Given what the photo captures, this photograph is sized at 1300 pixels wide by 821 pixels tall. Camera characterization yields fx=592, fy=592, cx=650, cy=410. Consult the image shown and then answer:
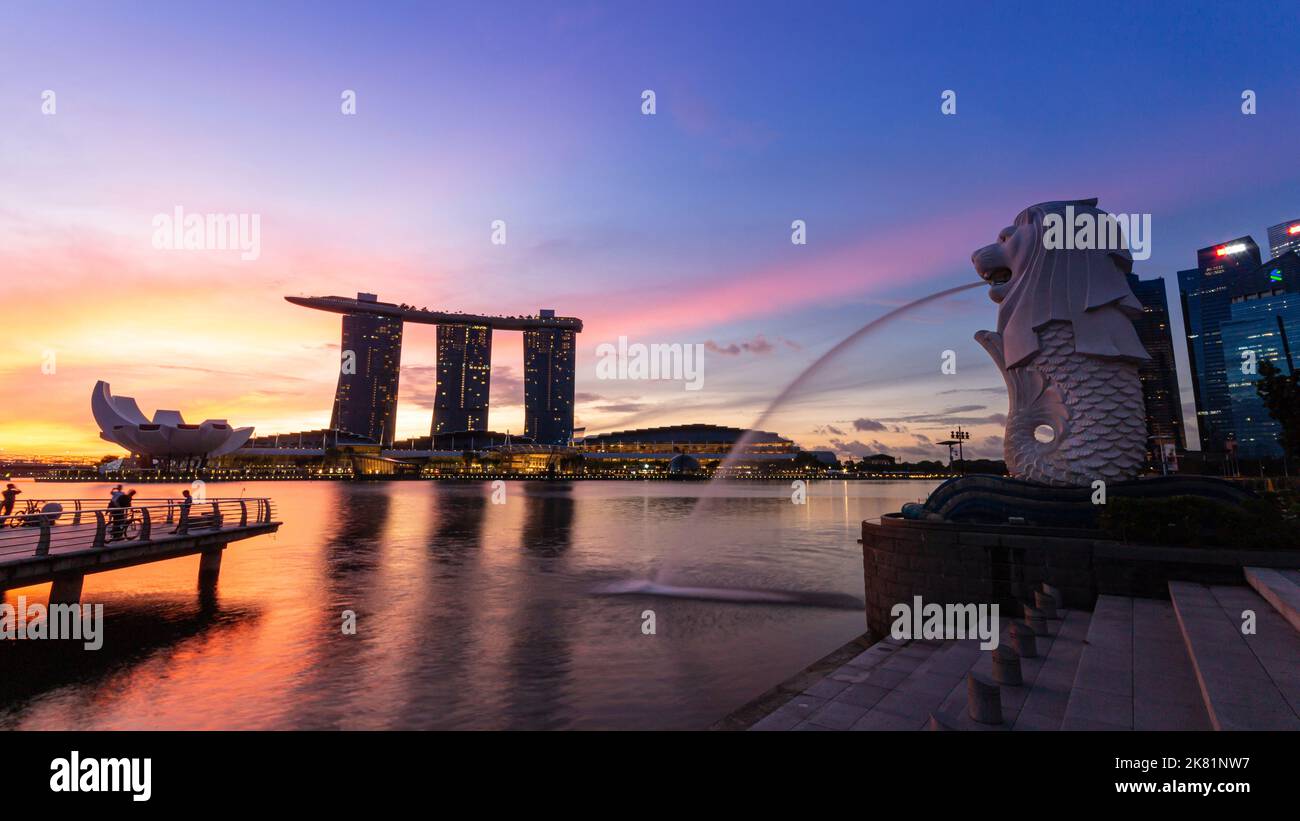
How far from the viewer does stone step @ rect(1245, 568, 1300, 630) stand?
7.29 m

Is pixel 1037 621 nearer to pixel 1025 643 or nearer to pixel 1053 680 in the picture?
pixel 1025 643

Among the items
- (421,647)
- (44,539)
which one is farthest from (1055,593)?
(44,539)

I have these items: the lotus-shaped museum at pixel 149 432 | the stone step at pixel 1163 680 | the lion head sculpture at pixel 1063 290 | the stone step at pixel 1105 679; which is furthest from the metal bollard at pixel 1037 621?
the lotus-shaped museum at pixel 149 432

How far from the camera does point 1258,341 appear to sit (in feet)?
465

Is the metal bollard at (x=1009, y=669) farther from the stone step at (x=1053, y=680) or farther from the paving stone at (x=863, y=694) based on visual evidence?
the paving stone at (x=863, y=694)

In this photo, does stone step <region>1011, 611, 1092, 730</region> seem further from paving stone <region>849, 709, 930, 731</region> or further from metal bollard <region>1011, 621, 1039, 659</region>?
paving stone <region>849, 709, 930, 731</region>

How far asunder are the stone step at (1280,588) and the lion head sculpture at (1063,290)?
699 cm

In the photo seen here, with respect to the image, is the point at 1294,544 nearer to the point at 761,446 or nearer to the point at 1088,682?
the point at 1088,682

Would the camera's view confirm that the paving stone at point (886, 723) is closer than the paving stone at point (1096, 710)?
No

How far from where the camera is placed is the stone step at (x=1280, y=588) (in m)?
7.29

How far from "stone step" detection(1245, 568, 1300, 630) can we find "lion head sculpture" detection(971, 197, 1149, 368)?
6990mm

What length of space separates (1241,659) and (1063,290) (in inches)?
471
